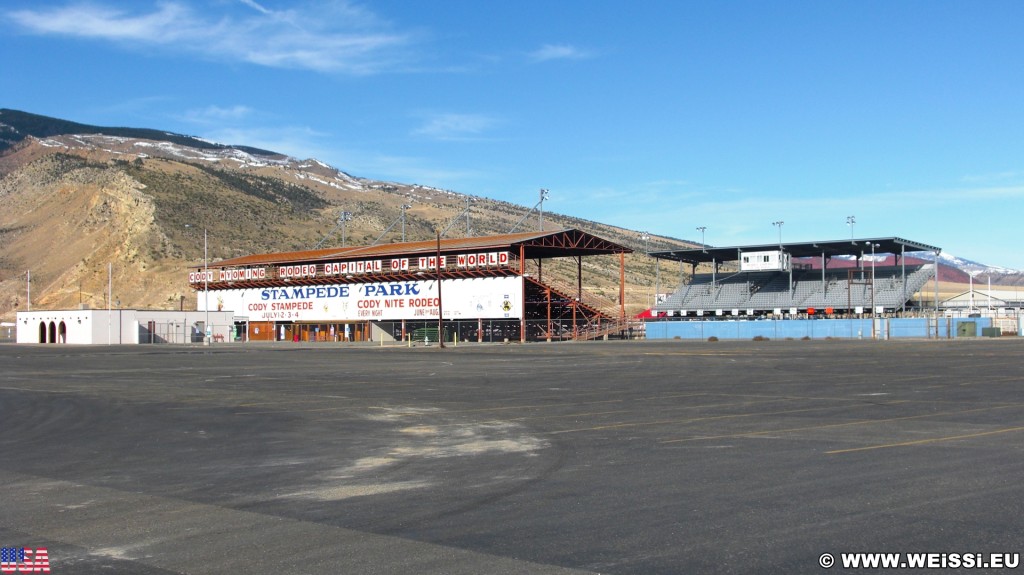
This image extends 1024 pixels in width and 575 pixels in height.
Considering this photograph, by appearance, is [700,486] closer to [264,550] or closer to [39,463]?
[264,550]

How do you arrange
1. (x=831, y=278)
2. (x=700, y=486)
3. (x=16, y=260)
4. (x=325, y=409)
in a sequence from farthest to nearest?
(x=16, y=260) → (x=831, y=278) → (x=325, y=409) → (x=700, y=486)

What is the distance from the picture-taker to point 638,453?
552 inches

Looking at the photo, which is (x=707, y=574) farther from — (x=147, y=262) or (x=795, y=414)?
(x=147, y=262)

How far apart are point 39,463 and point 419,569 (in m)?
8.97

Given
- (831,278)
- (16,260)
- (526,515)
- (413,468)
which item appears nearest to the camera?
(526,515)

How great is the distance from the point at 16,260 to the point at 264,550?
160535 mm

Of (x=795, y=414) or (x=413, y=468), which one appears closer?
(x=413, y=468)

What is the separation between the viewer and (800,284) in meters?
104

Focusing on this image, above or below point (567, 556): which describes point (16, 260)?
above

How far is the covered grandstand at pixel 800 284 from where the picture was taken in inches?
3716

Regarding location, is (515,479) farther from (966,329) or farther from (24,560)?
(966,329)

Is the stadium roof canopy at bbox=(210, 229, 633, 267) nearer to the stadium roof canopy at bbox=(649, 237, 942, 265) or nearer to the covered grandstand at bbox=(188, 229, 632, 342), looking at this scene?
the covered grandstand at bbox=(188, 229, 632, 342)

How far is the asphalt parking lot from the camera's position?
8.23 meters

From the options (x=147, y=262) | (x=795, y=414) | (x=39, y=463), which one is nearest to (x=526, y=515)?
→ (x=39, y=463)
